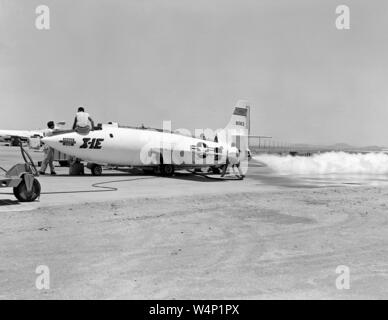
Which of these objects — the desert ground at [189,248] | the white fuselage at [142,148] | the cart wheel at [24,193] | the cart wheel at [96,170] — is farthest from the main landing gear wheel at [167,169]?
the cart wheel at [24,193]

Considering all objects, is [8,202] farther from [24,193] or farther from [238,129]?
[238,129]

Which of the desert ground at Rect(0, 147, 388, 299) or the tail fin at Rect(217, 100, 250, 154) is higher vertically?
the tail fin at Rect(217, 100, 250, 154)

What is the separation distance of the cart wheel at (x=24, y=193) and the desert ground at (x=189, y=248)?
0.98ft

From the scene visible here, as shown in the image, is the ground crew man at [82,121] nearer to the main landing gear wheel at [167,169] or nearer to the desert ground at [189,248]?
the main landing gear wheel at [167,169]

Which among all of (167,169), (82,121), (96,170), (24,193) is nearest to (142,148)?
(167,169)

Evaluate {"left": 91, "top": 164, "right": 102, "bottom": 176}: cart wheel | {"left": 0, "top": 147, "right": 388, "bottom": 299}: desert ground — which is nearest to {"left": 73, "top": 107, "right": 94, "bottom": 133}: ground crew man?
{"left": 91, "top": 164, "right": 102, "bottom": 176}: cart wheel

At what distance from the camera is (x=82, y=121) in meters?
22.6

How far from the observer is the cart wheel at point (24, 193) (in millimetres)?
12070

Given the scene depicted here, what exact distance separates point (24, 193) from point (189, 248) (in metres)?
6.59

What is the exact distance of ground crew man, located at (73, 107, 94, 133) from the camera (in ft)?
74.2

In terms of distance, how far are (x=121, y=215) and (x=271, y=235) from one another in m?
4.03

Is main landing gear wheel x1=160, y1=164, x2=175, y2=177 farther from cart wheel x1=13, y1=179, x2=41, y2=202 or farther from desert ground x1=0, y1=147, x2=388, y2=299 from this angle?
cart wheel x1=13, y1=179, x2=41, y2=202

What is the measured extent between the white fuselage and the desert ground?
964cm
